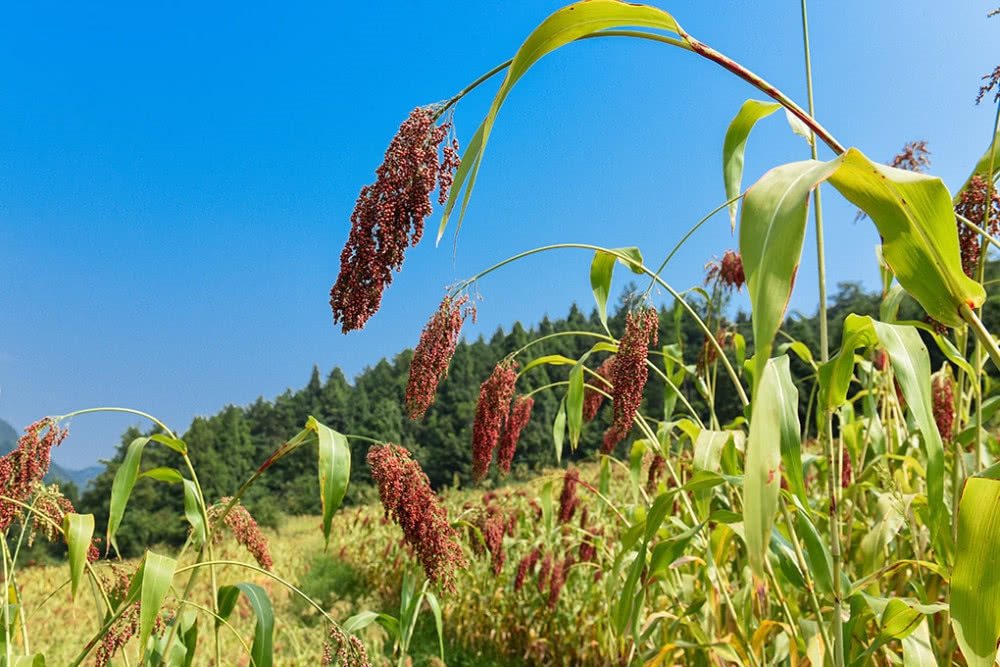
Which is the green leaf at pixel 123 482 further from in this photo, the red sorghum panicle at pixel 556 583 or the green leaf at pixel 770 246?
the red sorghum panicle at pixel 556 583

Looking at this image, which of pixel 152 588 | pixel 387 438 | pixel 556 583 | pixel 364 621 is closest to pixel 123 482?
pixel 152 588

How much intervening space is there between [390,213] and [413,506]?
632 millimetres

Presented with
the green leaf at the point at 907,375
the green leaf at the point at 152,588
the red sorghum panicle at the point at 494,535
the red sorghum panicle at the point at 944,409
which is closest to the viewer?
the green leaf at the point at 907,375

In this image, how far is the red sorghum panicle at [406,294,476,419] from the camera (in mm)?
1324

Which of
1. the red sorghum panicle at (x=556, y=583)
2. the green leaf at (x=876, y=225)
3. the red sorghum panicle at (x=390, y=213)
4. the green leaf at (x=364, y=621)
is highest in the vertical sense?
the red sorghum panicle at (x=390, y=213)

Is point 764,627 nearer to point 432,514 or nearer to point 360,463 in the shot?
point 432,514

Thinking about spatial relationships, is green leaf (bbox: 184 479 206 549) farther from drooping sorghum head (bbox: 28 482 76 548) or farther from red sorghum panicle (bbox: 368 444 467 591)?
red sorghum panicle (bbox: 368 444 467 591)

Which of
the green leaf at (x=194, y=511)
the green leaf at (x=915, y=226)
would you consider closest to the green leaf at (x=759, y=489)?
the green leaf at (x=915, y=226)

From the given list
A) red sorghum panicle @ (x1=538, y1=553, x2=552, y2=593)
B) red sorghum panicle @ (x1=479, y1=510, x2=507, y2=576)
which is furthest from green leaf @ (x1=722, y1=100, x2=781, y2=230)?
red sorghum panicle @ (x1=538, y1=553, x2=552, y2=593)

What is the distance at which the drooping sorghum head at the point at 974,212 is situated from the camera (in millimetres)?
1328

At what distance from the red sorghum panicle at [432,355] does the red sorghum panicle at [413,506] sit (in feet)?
0.34

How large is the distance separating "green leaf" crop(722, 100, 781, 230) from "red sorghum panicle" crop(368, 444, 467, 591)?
81cm

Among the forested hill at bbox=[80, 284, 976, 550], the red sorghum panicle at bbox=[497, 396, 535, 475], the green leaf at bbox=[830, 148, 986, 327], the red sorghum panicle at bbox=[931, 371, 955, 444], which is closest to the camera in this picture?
the green leaf at bbox=[830, 148, 986, 327]

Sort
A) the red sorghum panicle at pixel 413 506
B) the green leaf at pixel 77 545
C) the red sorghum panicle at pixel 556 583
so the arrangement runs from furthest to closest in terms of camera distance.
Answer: the red sorghum panicle at pixel 556 583, the red sorghum panicle at pixel 413 506, the green leaf at pixel 77 545
